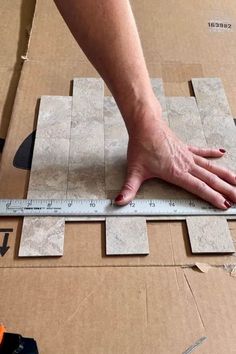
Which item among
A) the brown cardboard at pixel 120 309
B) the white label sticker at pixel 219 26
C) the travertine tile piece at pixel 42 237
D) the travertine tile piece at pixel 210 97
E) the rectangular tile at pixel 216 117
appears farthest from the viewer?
the white label sticker at pixel 219 26

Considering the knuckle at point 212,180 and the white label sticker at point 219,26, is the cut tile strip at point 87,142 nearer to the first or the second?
the knuckle at point 212,180

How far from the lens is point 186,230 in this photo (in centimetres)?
105

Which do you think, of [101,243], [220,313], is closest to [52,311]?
[101,243]

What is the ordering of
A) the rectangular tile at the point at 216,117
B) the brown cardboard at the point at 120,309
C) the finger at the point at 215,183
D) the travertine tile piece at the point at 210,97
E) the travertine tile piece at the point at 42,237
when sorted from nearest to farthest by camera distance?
the brown cardboard at the point at 120,309, the travertine tile piece at the point at 42,237, the finger at the point at 215,183, the rectangular tile at the point at 216,117, the travertine tile piece at the point at 210,97

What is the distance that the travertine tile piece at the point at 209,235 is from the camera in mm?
1004

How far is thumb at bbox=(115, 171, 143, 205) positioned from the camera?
1.05 metres

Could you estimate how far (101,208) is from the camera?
1.06 metres

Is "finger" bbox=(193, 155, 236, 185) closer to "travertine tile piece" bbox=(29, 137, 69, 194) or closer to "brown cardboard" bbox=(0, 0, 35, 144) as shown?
"travertine tile piece" bbox=(29, 137, 69, 194)

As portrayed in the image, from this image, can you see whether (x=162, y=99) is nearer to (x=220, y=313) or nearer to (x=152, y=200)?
(x=152, y=200)

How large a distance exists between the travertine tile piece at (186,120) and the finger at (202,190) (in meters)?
0.21

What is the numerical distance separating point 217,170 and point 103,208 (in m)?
0.34

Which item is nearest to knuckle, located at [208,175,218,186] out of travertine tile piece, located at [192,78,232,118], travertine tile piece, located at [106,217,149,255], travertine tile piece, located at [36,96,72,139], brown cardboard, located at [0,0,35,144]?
travertine tile piece, located at [106,217,149,255]

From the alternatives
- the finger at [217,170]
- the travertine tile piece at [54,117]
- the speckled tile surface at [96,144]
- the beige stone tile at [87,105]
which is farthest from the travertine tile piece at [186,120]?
the travertine tile piece at [54,117]

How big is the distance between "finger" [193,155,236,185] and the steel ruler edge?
0.08 meters
